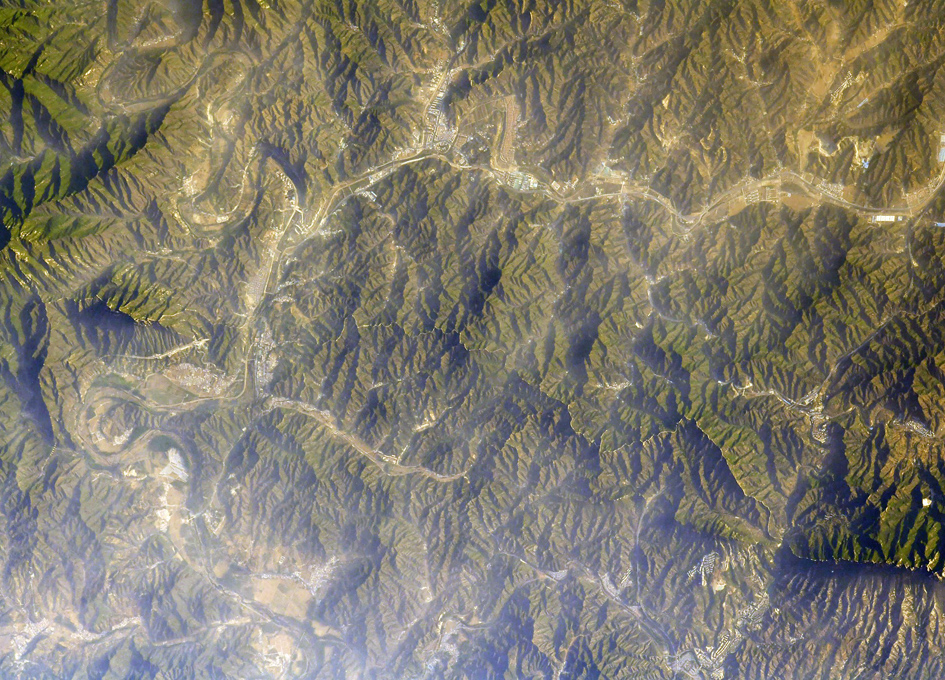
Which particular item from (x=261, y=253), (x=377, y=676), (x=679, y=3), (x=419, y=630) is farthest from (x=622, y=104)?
(x=377, y=676)

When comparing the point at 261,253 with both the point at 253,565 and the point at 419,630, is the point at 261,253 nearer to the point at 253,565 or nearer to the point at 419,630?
the point at 253,565

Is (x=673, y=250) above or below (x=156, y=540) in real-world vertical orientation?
above

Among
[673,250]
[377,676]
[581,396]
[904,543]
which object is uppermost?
[673,250]

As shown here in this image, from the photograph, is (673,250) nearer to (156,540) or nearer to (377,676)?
(377,676)

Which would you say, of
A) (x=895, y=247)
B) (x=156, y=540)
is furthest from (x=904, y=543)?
(x=156, y=540)

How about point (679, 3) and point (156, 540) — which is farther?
point (156, 540)

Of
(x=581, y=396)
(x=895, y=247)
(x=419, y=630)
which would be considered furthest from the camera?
(x=419, y=630)

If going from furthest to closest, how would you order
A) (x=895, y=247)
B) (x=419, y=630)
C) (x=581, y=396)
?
(x=419, y=630), (x=581, y=396), (x=895, y=247)

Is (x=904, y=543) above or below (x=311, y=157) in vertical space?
below

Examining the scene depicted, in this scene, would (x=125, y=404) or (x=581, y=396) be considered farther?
(x=125, y=404)
